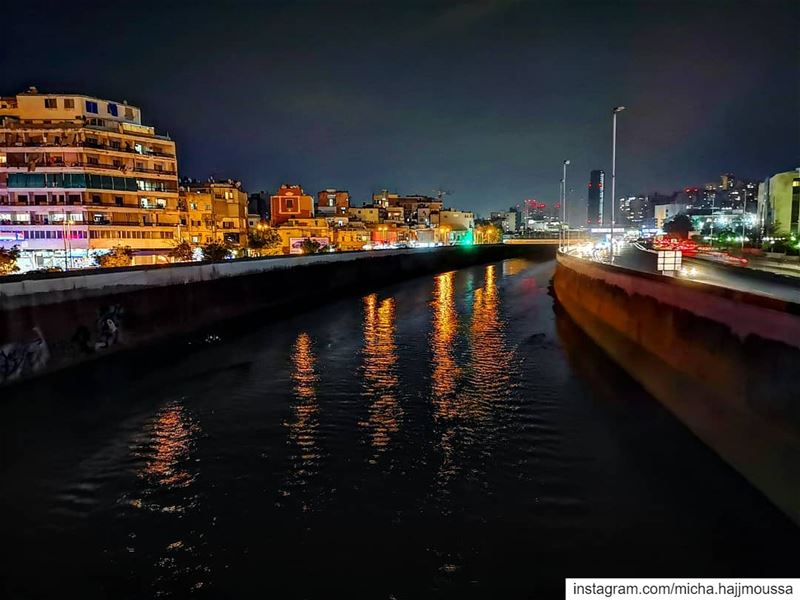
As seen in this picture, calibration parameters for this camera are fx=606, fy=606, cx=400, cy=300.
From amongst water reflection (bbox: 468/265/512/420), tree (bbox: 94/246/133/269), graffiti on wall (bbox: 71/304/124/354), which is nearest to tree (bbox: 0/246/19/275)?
tree (bbox: 94/246/133/269)

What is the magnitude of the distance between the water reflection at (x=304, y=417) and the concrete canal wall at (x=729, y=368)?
808cm

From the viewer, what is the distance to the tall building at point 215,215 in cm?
8269

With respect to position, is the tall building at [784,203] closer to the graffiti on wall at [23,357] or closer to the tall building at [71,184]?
the tall building at [71,184]

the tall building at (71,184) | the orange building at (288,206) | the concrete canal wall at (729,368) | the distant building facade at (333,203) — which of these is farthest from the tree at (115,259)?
the distant building facade at (333,203)

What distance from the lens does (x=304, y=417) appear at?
15578 millimetres

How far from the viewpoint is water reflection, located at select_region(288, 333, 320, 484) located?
479 inches

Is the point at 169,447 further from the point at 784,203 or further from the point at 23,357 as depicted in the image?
the point at 784,203

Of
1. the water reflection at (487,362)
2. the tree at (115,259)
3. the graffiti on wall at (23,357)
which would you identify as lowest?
the water reflection at (487,362)

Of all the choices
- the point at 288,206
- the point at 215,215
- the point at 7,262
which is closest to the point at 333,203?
the point at 288,206

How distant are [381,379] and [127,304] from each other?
443 inches

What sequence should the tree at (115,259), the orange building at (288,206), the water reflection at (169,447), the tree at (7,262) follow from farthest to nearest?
1. the orange building at (288,206)
2. the tree at (115,259)
3. the tree at (7,262)
4. the water reflection at (169,447)

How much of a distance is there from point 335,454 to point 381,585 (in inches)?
191

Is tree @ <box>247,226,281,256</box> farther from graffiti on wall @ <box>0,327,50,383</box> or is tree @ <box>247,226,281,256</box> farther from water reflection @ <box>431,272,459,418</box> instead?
graffiti on wall @ <box>0,327,50,383</box>

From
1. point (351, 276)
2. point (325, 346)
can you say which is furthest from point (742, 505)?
point (351, 276)
